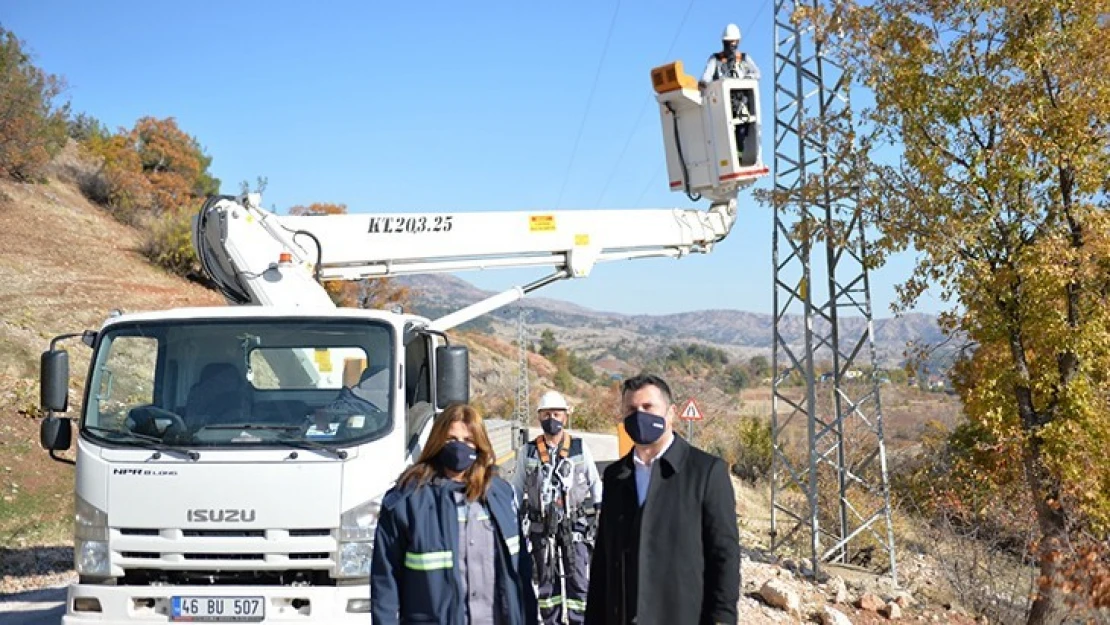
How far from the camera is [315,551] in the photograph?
20.9 feet

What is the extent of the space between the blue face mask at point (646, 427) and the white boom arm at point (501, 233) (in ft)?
13.6

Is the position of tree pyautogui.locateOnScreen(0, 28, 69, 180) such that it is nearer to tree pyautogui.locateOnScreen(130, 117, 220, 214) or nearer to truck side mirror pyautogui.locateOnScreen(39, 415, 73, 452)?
tree pyautogui.locateOnScreen(130, 117, 220, 214)

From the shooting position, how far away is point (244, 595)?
20.7 ft

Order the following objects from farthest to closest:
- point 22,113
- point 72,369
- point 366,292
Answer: point 366,292 < point 22,113 < point 72,369

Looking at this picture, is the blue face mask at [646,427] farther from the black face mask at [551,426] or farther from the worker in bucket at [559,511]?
the black face mask at [551,426]

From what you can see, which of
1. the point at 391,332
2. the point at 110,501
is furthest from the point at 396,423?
the point at 110,501

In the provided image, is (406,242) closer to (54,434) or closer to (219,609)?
(54,434)

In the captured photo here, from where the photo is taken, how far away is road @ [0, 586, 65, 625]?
367 inches

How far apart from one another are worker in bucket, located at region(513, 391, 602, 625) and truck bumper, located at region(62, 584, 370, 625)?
4.20 feet

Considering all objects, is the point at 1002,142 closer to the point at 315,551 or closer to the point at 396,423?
the point at 396,423

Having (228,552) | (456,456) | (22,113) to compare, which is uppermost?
(22,113)

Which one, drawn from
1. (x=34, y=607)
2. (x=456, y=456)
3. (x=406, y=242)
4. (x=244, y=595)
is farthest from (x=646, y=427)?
(x=34, y=607)

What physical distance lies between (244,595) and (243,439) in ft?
3.11

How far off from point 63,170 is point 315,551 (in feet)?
124
